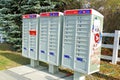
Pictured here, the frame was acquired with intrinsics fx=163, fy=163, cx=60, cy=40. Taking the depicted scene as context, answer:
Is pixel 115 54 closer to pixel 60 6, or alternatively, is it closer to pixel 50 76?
pixel 50 76

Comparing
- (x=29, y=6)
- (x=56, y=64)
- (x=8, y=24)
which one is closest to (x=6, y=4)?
(x=8, y=24)

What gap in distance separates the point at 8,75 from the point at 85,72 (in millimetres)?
2597

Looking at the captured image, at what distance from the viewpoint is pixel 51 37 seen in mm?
5250

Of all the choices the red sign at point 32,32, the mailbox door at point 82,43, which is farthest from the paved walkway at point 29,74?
the red sign at point 32,32

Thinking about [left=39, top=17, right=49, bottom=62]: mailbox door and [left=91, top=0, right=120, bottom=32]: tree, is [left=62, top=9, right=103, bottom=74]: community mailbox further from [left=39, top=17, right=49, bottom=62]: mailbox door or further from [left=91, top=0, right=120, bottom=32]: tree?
[left=91, top=0, right=120, bottom=32]: tree

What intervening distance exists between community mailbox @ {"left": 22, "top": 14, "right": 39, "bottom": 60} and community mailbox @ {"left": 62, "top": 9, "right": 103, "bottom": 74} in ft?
4.77

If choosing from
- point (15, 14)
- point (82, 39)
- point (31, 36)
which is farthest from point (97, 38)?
point (15, 14)

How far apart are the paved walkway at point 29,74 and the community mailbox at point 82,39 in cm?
68

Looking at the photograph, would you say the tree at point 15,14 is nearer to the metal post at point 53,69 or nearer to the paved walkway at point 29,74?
the paved walkway at point 29,74

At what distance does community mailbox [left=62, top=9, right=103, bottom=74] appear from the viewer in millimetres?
4152

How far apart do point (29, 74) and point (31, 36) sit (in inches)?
56.8

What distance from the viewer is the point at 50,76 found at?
519 cm

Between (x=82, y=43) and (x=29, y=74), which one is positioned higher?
(x=82, y=43)

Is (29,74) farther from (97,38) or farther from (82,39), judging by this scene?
(97,38)
